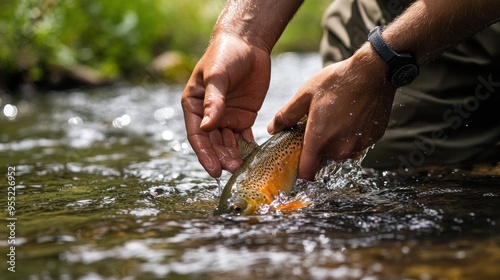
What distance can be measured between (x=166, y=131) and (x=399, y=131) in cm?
273

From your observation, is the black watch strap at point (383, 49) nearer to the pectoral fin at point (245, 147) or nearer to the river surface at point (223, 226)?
the river surface at point (223, 226)

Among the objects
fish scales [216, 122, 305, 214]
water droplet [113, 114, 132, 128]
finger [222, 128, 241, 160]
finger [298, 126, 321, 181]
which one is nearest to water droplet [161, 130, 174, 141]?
A: water droplet [113, 114, 132, 128]

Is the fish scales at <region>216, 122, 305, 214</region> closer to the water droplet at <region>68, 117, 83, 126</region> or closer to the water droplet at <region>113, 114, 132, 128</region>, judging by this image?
the water droplet at <region>113, 114, 132, 128</region>

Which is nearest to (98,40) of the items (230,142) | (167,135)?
(167,135)

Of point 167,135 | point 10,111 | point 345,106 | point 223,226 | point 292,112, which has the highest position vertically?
point 10,111

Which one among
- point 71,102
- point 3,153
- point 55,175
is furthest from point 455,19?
point 71,102

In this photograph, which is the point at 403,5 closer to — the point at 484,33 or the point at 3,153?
the point at 484,33

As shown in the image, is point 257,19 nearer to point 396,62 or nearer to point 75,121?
point 396,62

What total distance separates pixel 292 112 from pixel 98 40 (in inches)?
458

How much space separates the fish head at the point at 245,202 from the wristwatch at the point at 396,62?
0.78 meters

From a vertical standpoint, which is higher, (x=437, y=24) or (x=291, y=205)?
(x=437, y=24)

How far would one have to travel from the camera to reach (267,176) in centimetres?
302

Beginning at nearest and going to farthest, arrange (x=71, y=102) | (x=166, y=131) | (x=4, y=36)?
(x=166, y=131) < (x=71, y=102) < (x=4, y=36)

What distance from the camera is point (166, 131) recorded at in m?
6.20
